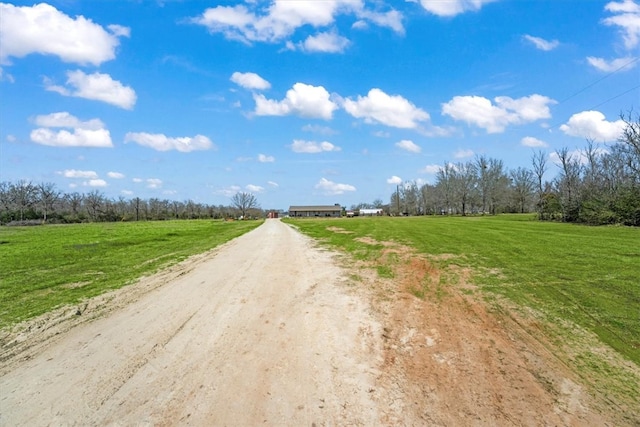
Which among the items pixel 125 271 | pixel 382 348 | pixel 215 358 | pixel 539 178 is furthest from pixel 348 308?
pixel 539 178

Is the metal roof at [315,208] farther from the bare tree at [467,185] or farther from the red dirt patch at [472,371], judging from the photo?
the red dirt patch at [472,371]

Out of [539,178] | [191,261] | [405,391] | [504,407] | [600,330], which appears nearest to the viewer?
[504,407]

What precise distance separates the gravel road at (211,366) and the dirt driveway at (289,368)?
0.06ft

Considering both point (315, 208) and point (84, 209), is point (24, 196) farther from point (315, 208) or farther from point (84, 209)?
point (315, 208)

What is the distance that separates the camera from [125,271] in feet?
37.9

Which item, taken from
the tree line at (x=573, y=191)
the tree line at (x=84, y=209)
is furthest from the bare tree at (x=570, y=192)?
the tree line at (x=84, y=209)

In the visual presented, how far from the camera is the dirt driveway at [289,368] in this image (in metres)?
3.67

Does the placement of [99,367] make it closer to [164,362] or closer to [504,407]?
[164,362]

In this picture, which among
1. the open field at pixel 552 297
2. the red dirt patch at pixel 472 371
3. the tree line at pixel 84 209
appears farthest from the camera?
the tree line at pixel 84 209

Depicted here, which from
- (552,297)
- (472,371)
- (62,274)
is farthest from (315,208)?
(472,371)

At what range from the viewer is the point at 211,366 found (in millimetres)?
4664

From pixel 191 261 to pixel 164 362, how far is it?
9023 mm

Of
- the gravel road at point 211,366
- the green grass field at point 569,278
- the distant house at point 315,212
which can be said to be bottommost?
the gravel road at point 211,366

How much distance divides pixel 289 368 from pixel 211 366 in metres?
1.04
